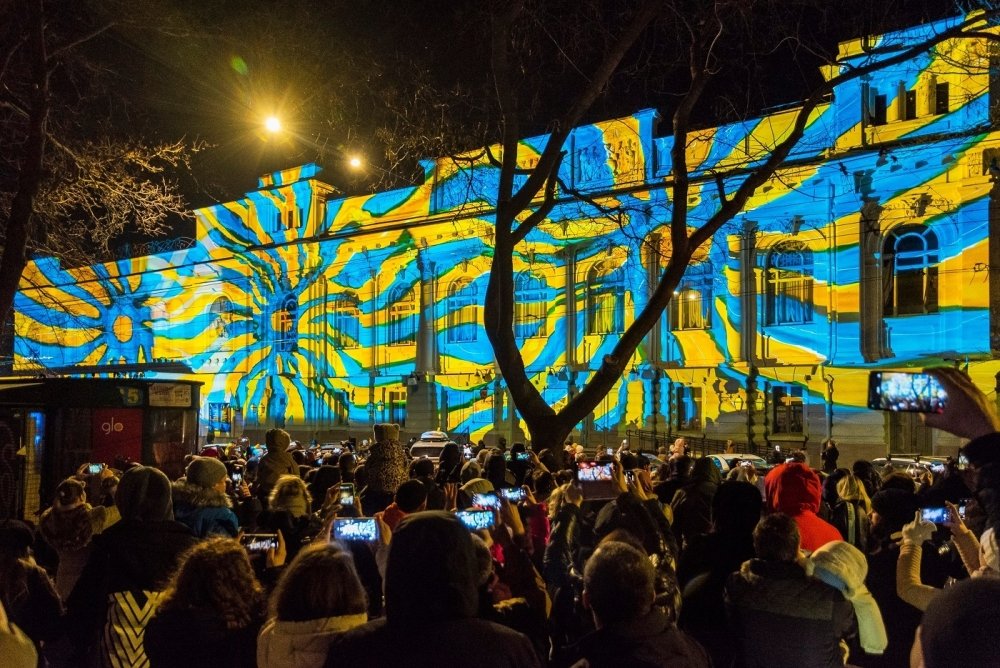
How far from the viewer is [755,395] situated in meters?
33.0

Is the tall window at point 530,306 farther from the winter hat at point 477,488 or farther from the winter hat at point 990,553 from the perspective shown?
the winter hat at point 990,553

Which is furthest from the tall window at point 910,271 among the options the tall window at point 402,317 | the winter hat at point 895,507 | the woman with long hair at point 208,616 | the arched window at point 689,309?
the woman with long hair at point 208,616

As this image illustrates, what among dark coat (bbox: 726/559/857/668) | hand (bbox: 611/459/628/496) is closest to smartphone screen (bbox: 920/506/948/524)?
dark coat (bbox: 726/559/857/668)

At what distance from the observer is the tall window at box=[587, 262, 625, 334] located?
37.5 meters

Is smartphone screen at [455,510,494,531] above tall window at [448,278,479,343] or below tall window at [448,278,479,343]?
below

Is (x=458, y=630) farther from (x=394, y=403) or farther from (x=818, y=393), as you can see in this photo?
(x=394, y=403)

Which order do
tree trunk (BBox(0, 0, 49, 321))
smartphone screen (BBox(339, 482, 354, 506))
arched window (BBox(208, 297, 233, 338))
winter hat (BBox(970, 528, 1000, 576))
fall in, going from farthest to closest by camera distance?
1. arched window (BBox(208, 297, 233, 338))
2. tree trunk (BBox(0, 0, 49, 321))
3. smartphone screen (BBox(339, 482, 354, 506))
4. winter hat (BBox(970, 528, 1000, 576))

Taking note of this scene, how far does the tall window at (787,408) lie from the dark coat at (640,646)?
101ft

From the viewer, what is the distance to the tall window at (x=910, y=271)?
29.8 m

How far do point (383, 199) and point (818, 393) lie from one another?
22.5 m

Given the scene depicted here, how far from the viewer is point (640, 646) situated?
3.12 m

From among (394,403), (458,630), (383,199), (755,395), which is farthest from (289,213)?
(458,630)

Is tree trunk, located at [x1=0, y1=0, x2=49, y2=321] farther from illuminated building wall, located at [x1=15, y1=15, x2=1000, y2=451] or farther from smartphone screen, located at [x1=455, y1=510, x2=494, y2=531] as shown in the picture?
smartphone screen, located at [x1=455, y1=510, x2=494, y2=531]

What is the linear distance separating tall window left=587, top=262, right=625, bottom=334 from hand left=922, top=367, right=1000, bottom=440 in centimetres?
3408
